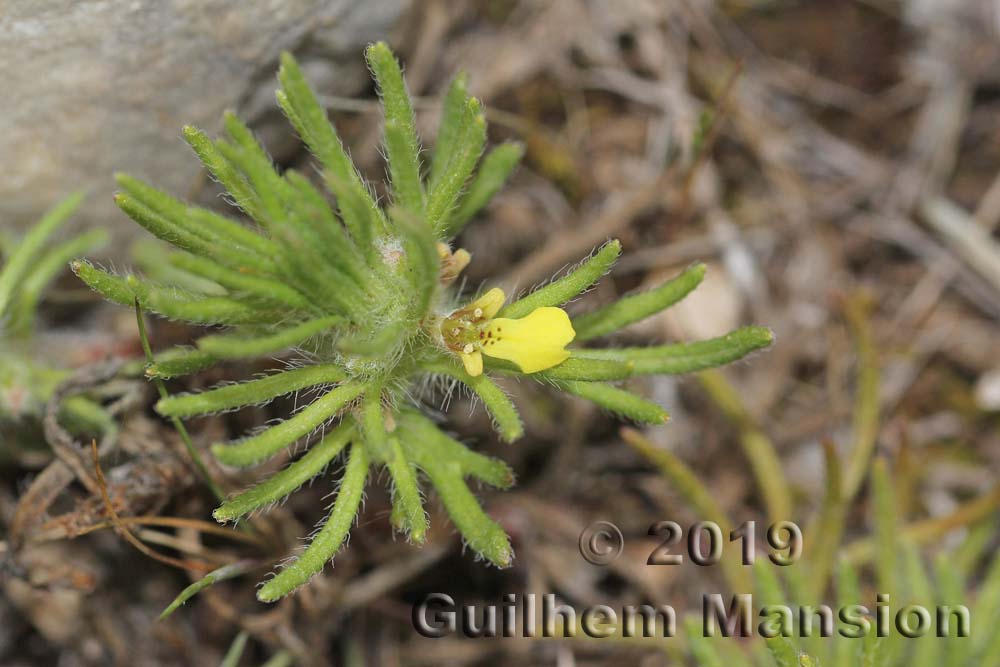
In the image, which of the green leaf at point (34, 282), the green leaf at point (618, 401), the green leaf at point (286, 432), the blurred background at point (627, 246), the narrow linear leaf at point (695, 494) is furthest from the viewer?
the narrow linear leaf at point (695, 494)

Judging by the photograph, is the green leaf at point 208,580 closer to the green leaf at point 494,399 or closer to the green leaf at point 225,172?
the green leaf at point 494,399

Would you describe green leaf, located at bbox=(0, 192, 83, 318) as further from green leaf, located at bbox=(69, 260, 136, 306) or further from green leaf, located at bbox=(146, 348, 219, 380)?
green leaf, located at bbox=(146, 348, 219, 380)

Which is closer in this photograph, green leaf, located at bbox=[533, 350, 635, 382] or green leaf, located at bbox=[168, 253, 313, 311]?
green leaf, located at bbox=[168, 253, 313, 311]

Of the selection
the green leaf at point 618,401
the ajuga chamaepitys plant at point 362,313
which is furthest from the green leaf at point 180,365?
the green leaf at point 618,401

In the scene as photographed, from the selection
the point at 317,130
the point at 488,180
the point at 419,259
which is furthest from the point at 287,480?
the point at 488,180

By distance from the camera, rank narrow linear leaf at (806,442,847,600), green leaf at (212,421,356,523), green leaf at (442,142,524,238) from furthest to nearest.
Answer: narrow linear leaf at (806,442,847,600)
green leaf at (442,142,524,238)
green leaf at (212,421,356,523)

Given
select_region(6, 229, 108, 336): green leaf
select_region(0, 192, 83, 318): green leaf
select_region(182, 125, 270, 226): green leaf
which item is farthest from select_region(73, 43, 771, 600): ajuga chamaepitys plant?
select_region(6, 229, 108, 336): green leaf

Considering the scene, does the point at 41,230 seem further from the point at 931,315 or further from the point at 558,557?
the point at 931,315
